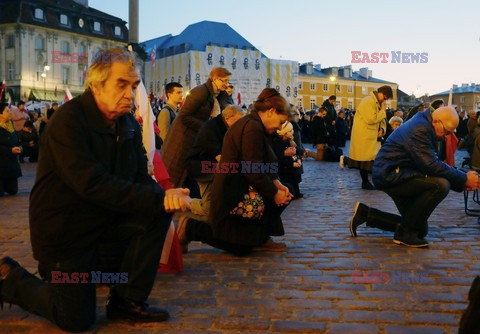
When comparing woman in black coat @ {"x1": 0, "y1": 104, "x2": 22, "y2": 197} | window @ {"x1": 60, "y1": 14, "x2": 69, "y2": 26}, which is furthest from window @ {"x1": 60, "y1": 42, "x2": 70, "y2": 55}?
woman in black coat @ {"x1": 0, "y1": 104, "x2": 22, "y2": 197}

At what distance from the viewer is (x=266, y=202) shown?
5859 mm

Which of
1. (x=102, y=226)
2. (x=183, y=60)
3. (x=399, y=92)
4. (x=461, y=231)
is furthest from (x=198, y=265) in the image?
(x=399, y=92)

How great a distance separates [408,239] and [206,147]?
2.34 metres

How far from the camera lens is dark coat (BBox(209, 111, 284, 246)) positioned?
5547 millimetres

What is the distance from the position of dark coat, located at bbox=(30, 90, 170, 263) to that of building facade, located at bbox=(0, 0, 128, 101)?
65.4 meters

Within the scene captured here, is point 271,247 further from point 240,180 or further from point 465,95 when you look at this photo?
point 465,95

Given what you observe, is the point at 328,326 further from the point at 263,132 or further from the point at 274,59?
the point at 274,59

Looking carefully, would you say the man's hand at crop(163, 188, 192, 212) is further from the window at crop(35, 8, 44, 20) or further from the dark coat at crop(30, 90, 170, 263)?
the window at crop(35, 8, 44, 20)

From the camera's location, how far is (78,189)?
11.5 feet

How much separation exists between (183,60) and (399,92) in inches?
2389

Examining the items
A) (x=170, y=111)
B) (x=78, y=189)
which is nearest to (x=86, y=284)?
(x=78, y=189)

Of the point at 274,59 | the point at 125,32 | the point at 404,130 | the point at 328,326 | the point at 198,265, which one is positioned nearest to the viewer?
the point at 328,326

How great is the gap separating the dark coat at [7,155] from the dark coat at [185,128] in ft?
15.6

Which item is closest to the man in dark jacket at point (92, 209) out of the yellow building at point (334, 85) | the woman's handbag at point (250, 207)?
the woman's handbag at point (250, 207)
